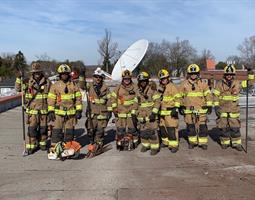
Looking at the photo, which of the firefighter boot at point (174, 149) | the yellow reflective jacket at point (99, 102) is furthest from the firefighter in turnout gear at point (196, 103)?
the yellow reflective jacket at point (99, 102)

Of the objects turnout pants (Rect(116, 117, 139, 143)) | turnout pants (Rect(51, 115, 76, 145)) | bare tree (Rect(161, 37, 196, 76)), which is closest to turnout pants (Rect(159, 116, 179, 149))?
turnout pants (Rect(116, 117, 139, 143))

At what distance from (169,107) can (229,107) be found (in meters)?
1.48

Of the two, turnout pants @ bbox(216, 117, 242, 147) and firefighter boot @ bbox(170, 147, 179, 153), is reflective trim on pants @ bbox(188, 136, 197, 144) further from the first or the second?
turnout pants @ bbox(216, 117, 242, 147)

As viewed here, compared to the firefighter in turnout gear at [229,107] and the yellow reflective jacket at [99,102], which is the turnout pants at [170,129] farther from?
the yellow reflective jacket at [99,102]

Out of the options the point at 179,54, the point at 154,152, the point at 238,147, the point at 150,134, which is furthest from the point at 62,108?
the point at 179,54

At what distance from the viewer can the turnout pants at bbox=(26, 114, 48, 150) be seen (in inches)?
353

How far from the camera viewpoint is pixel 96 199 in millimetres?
5680

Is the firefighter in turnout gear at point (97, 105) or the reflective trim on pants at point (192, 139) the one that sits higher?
the firefighter in turnout gear at point (97, 105)

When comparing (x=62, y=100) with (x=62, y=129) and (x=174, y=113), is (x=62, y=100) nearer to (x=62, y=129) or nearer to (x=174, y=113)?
(x=62, y=129)

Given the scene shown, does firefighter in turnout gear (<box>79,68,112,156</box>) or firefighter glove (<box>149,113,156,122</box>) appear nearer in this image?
firefighter glove (<box>149,113,156,122</box>)

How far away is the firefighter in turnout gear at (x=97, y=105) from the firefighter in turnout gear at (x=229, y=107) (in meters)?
2.68

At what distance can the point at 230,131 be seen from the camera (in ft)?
30.2

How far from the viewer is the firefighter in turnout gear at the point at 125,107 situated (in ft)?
30.1

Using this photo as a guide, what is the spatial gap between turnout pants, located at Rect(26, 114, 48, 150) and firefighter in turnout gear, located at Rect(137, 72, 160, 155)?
230 centimetres
